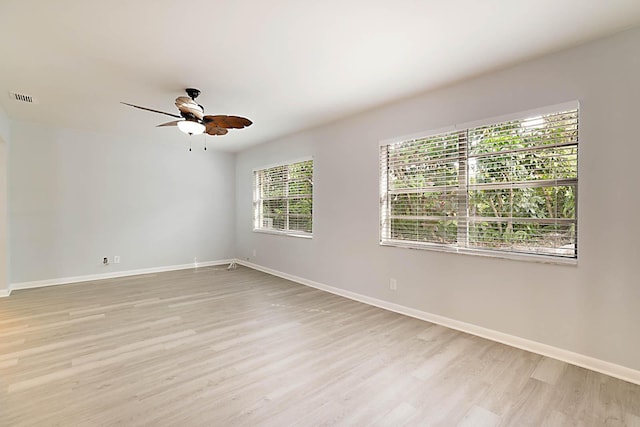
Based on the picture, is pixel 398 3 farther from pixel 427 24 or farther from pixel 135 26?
pixel 135 26

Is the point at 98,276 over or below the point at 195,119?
below

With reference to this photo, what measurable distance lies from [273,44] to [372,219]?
2386mm

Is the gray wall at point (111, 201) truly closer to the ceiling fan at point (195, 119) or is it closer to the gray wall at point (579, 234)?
the ceiling fan at point (195, 119)

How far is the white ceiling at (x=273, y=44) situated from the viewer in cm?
204

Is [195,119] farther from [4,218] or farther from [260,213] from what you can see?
[4,218]

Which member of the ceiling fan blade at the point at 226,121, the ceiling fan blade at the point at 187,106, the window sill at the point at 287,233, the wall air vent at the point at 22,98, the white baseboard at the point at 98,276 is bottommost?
the white baseboard at the point at 98,276

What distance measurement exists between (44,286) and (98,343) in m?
3.15

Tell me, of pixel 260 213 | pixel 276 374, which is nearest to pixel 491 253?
pixel 276 374

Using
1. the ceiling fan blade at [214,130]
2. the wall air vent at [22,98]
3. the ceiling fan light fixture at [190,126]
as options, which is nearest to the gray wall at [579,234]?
the ceiling fan blade at [214,130]

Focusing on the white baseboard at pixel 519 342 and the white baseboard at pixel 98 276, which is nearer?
the white baseboard at pixel 519 342

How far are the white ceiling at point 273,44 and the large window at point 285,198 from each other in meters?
1.77

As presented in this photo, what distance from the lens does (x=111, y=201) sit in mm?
5531

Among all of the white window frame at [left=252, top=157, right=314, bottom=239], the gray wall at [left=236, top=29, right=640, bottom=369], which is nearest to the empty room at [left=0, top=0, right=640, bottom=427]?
the gray wall at [left=236, top=29, right=640, bottom=369]

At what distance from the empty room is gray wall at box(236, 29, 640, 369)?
15 mm
